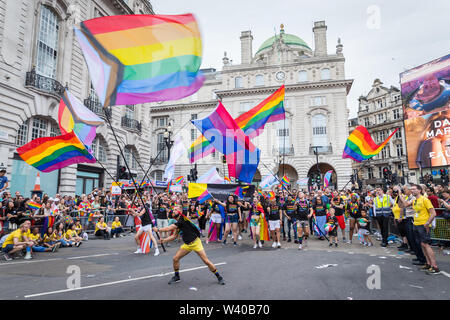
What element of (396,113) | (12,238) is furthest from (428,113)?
(396,113)

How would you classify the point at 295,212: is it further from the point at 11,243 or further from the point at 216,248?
the point at 11,243

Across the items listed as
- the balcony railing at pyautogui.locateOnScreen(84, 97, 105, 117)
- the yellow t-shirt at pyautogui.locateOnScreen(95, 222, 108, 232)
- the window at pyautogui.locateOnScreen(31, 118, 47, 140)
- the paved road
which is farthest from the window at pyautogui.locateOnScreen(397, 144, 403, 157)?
the window at pyautogui.locateOnScreen(31, 118, 47, 140)

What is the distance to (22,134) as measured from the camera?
16656 mm

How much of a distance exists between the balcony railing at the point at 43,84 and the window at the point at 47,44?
704mm

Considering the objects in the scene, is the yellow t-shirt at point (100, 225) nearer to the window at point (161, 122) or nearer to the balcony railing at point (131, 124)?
the balcony railing at point (131, 124)

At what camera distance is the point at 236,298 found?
488 cm

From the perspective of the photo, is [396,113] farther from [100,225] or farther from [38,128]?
[38,128]

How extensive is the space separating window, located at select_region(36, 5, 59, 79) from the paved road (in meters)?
Answer: 14.1

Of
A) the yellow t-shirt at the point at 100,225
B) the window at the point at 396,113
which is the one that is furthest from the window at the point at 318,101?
the yellow t-shirt at the point at 100,225

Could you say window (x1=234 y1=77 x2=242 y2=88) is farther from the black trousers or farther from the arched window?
the black trousers

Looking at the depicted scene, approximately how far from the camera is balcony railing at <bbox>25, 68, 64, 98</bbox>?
53.8 ft

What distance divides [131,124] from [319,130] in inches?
1078

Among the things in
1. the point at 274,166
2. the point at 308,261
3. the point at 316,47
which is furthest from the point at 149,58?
the point at 316,47

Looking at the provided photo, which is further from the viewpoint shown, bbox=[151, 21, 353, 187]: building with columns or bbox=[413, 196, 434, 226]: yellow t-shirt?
bbox=[151, 21, 353, 187]: building with columns
